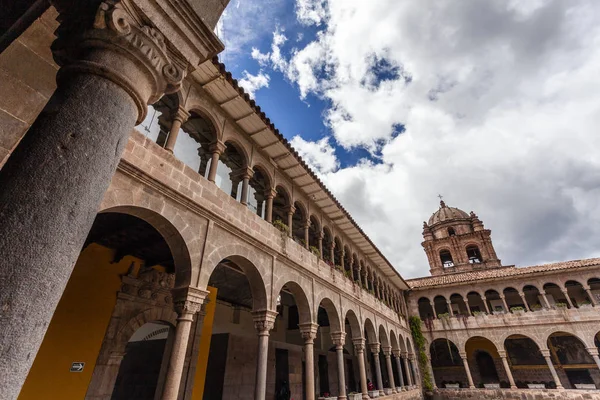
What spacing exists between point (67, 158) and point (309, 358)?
29.0ft

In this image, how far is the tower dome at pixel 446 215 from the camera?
109 ft

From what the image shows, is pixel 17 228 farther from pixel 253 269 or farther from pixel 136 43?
pixel 253 269

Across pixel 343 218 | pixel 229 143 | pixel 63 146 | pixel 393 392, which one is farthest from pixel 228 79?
pixel 393 392

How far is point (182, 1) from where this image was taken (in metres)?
2.38

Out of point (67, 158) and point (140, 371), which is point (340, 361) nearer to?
point (140, 371)

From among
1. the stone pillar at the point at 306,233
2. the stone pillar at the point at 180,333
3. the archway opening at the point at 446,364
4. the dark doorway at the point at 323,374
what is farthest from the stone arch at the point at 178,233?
the archway opening at the point at 446,364

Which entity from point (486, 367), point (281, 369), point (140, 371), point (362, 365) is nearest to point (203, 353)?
point (140, 371)

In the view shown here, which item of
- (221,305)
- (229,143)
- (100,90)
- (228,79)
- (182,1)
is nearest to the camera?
(100,90)

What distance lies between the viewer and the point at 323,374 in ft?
54.0

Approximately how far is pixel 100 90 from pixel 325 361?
17.8 m

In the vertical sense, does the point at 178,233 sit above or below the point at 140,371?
above

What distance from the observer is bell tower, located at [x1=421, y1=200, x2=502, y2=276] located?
2891 centimetres

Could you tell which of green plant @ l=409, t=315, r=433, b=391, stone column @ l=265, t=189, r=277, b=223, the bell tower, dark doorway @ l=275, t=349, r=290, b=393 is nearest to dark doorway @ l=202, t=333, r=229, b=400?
dark doorway @ l=275, t=349, r=290, b=393

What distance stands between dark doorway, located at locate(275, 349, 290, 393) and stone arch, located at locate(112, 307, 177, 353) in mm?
6411
